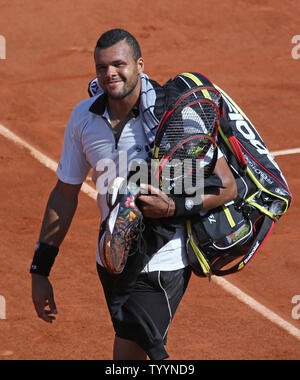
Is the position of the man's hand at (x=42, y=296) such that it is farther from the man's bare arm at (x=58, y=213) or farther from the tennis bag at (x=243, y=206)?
the tennis bag at (x=243, y=206)

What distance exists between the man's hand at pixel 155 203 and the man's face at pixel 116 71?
618 millimetres

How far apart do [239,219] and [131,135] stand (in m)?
0.78

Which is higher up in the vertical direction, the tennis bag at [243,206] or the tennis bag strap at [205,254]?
the tennis bag at [243,206]

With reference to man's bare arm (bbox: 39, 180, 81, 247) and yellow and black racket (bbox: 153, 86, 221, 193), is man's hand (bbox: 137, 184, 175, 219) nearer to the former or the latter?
yellow and black racket (bbox: 153, 86, 221, 193)

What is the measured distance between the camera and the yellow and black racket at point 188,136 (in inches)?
150

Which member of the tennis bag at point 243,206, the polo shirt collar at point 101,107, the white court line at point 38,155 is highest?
the polo shirt collar at point 101,107

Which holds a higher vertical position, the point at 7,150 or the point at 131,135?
the point at 131,135

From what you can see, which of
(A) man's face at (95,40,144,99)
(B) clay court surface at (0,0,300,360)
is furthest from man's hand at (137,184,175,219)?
(B) clay court surface at (0,0,300,360)

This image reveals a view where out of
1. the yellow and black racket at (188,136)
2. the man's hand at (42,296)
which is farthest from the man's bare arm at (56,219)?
the yellow and black racket at (188,136)

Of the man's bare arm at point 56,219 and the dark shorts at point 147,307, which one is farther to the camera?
the man's bare arm at point 56,219

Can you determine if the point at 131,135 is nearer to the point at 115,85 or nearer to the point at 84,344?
the point at 115,85

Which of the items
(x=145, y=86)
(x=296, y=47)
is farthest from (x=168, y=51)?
(x=145, y=86)

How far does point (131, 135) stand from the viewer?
4180 mm

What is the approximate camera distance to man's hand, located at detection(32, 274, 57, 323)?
4477mm
